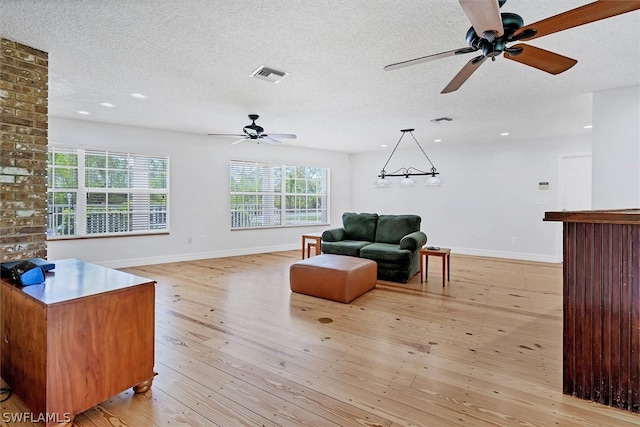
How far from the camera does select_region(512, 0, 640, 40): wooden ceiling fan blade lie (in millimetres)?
1542

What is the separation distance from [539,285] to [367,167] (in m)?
5.08

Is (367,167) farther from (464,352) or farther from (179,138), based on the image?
(464,352)

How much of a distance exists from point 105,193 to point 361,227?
4.34 m

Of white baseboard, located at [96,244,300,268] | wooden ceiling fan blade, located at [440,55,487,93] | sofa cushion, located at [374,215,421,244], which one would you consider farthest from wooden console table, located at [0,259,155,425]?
sofa cushion, located at [374,215,421,244]

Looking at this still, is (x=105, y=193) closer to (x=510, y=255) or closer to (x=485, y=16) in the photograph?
(x=485, y=16)

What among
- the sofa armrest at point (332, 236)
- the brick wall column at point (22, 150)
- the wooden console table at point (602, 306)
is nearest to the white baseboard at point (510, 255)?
the sofa armrest at point (332, 236)

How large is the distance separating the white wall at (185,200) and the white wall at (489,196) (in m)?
3.19

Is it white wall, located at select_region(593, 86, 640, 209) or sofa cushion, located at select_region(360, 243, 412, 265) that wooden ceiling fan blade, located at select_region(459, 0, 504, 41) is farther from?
sofa cushion, located at select_region(360, 243, 412, 265)

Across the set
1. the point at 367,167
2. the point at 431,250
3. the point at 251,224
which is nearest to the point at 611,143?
the point at 431,250

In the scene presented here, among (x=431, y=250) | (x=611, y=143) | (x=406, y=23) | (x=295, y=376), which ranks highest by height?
(x=406, y=23)

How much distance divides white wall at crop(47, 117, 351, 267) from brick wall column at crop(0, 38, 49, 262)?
2655mm

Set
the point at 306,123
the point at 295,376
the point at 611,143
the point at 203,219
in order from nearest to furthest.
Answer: the point at 295,376 < the point at 611,143 < the point at 306,123 < the point at 203,219

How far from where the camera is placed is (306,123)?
538 cm

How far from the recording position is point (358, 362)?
7.65 feet
